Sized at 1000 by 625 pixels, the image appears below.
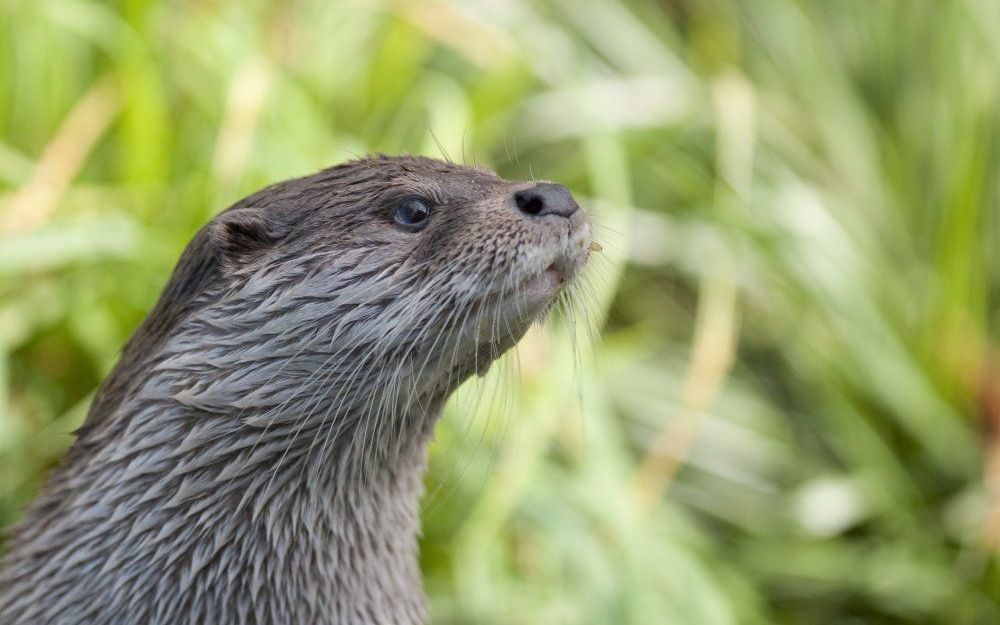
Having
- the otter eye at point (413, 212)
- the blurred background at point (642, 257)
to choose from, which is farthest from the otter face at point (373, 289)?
the blurred background at point (642, 257)

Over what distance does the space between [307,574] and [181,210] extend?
110 cm

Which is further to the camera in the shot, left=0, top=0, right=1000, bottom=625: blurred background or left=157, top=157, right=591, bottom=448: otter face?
left=0, top=0, right=1000, bottom=625: blurred background

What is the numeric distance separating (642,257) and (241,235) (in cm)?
164

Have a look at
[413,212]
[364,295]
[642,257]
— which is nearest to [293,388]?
[364,295]

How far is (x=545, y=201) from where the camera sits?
1.33 m

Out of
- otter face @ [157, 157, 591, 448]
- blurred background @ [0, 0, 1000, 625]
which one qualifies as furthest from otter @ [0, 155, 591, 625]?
blurred background @ [0, 0, 1000, 625]

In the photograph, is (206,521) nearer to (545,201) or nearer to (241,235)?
(241,235)

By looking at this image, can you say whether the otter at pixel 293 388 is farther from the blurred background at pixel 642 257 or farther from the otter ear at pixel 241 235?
the blurred background at pixel 642 257

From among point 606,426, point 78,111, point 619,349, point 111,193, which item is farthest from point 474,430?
point 78,111

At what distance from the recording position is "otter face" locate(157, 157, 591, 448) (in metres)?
1.31

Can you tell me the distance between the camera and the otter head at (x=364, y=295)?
131 cm

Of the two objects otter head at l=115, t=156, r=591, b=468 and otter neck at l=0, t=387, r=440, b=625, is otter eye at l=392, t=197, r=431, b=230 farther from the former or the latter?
otter neck at l=0, t=387, r=440, b=625

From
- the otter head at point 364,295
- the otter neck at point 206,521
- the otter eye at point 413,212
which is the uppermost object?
the otter eye at point 413,212

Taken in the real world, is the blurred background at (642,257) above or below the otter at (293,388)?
above
